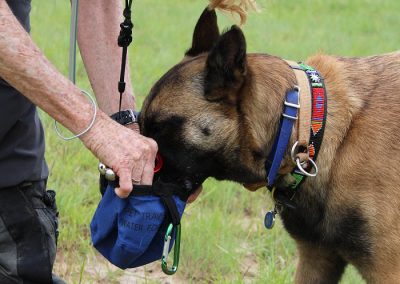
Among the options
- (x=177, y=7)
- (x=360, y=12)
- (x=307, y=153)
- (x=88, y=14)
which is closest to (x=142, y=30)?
(x=177, y=7)

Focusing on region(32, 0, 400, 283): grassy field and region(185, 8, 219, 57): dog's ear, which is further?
region(32, 0, 400, 283): grassy field

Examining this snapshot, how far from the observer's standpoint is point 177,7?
32.4ft

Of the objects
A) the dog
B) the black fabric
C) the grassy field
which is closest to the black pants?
the black fabric

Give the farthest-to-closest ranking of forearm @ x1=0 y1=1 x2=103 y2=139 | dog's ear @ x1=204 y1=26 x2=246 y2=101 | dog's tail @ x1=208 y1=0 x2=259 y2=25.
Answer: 1. dog's tail @ x1=208 y1=0 x2=259 y2=25
2. dog's ear @ x1=204 y1=26 x2=246 y2=101
3. forearm @ x1=0 y1=1 x2=103 y2=139

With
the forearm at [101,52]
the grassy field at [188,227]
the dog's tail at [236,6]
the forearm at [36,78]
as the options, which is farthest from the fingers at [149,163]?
the grassy field at [188,227]

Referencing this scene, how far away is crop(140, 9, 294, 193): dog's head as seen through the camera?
2.58m

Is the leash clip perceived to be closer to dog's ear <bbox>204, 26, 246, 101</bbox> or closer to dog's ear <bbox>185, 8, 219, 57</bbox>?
dog's ear <bbox>204, 26, 246, 101</bbox>

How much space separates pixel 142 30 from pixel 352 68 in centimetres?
584

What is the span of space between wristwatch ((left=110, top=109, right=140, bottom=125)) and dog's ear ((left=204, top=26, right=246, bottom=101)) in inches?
12.3

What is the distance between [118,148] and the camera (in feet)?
7.23

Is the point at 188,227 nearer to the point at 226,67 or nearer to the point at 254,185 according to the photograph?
the point at 254,185

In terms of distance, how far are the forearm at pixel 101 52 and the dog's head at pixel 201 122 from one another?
0.89 ft

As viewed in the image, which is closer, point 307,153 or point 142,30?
point 307,153

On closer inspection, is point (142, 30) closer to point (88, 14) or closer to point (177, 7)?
point (177, 7)
